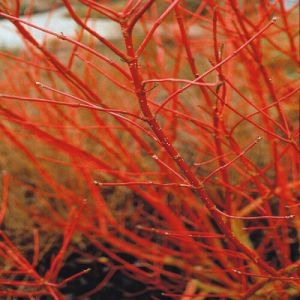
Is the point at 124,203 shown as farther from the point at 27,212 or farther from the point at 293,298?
the point at 293,298

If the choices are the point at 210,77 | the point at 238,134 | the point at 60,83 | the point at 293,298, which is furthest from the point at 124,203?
the point at 60,83

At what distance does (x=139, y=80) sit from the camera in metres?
0.90

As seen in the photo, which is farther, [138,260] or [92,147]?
[92,147]

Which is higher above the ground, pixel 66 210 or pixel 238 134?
pixel 238 134

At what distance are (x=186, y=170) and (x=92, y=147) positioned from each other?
104 inches

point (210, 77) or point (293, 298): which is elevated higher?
point (210, 77)

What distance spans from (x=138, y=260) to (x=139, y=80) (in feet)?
5.94

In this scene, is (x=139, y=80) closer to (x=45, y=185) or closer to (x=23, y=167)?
(x=45, y=185)

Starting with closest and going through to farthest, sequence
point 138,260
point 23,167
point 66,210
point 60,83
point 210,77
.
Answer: point 138,260, point 66,210, point 23,167, point 210,77, point 60,83

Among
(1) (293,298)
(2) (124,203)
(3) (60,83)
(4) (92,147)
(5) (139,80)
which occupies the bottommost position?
(1) (293,298)

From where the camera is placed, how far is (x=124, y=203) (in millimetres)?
3119

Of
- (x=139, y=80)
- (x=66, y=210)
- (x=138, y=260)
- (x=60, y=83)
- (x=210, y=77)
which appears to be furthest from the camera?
(x=60, y=83)

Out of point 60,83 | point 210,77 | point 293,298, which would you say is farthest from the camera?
point 60,83

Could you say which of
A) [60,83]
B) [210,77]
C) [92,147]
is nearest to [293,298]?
[92,147]
